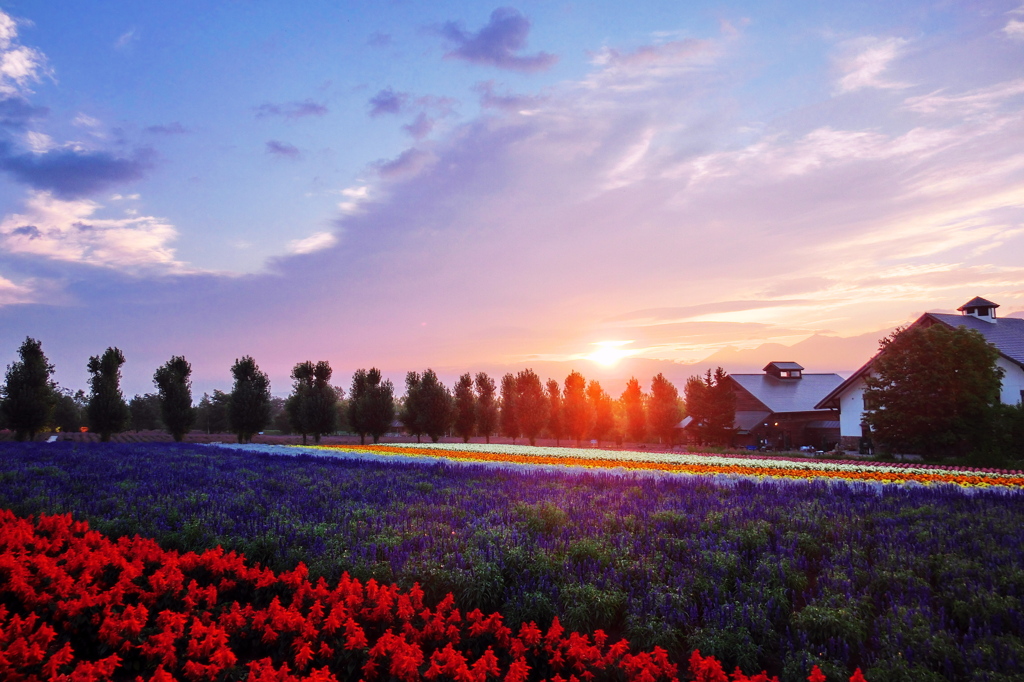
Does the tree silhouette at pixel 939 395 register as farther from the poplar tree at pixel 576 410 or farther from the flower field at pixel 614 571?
the poplar tree at pixel 576 410

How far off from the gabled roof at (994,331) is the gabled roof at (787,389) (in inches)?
359

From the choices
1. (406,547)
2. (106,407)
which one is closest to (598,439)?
(106,407)

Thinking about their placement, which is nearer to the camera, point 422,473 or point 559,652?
point 559,652

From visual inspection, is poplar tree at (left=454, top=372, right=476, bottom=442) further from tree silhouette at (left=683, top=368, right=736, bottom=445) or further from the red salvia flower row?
the red salvia flower row

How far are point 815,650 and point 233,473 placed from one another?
14878 mm

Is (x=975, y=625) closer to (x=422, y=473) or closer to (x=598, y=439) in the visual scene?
(x=422, y=473)

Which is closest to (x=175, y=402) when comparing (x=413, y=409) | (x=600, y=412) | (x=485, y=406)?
(x=413, y=409)

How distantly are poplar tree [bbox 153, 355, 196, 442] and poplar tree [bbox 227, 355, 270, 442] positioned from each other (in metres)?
4.15

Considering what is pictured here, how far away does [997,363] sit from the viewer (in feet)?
114

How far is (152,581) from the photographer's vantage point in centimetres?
649

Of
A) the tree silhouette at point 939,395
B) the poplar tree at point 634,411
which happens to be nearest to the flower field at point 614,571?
the tree silhouette at point 939,395

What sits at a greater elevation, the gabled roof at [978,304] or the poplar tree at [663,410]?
the gabled roof at [978,304]

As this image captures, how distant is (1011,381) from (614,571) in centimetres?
4114

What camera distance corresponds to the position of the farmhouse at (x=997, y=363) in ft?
114
